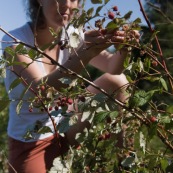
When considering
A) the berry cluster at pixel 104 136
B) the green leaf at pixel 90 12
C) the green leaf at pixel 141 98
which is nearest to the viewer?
the green leaf at pixel 141 98

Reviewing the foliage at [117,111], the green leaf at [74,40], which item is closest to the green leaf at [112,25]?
the foliage at [117,111]

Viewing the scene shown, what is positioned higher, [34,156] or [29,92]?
[29,92]

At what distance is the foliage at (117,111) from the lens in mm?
970

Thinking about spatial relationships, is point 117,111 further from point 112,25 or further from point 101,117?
point 112,25

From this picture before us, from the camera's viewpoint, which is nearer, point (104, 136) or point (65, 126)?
point (65, 126)

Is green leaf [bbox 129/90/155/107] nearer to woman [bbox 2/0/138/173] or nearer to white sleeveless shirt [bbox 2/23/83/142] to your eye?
woman [bbox 2/0/138/173]

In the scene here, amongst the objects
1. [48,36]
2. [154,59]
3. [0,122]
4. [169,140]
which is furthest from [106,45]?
[0,122]

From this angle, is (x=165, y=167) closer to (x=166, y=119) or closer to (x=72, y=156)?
(x=166, y=119)

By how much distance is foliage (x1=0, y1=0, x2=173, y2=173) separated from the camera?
0.97 m

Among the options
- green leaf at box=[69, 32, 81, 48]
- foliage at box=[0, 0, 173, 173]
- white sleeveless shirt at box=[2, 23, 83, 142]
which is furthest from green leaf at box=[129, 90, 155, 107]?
white sleeveless shirt at box=[2, 23, 83, 142]

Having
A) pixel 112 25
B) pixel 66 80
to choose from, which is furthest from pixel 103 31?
pixel 66 80

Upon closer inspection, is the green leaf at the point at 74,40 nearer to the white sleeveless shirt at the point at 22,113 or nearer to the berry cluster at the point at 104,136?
the berry cluster at the point at 104,136

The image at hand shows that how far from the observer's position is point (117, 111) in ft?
3.22

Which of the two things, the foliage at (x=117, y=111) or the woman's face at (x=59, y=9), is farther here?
the woman's face at (x=59, y=9)
